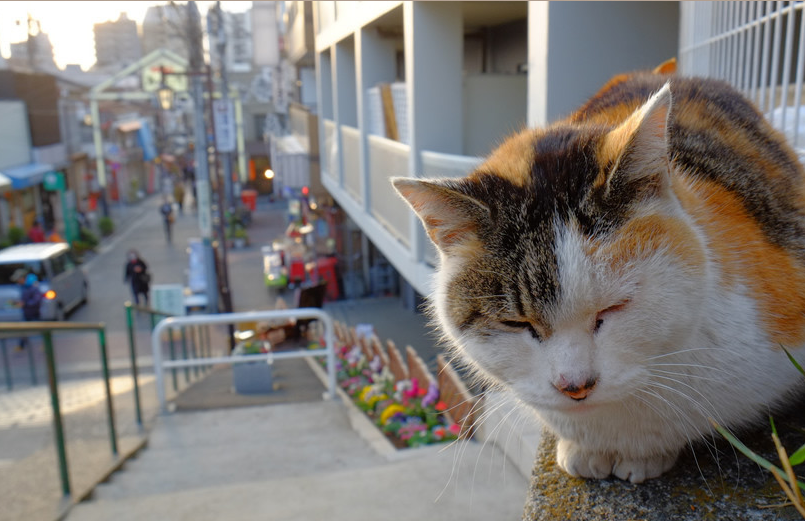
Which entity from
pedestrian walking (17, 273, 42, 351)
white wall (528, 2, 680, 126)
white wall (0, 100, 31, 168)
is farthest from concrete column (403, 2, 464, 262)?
white wall (0, 100, 31, 168)

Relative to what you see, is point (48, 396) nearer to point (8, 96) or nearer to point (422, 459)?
point (422, 459)

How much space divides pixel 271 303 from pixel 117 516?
448 inches

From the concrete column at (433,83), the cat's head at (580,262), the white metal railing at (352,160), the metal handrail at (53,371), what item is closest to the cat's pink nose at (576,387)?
the cat's head at (580,262)

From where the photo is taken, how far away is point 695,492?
132 centimetres

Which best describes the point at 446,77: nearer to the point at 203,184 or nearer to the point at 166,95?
the point at 203,184

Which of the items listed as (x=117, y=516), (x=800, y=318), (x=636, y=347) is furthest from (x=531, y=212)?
(x=117, y=516)

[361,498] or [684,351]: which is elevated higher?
[684,351]

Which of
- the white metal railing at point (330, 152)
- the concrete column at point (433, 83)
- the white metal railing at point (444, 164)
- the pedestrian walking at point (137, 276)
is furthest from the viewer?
the pedestrian walking at point (137, 276)

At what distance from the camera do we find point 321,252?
56.6 ft

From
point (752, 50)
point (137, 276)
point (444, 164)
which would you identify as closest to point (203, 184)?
point (137, 276)

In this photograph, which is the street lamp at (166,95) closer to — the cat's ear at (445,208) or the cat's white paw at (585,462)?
the cat's ear at (445,208)

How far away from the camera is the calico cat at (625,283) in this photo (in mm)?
1125

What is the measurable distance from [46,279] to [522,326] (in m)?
13.3

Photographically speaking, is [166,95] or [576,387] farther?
[166,95]
